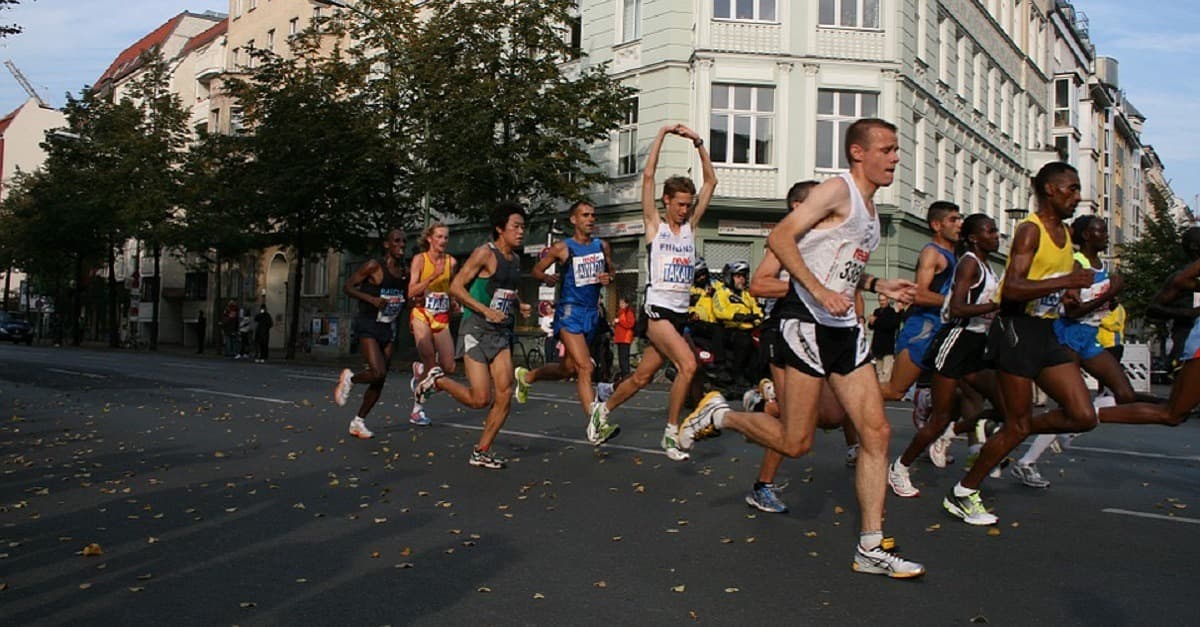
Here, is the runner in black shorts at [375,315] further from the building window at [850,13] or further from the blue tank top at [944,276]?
the building window at [850,13]

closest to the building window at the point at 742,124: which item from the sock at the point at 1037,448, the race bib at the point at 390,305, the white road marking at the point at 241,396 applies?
the white road marking at the point at 241,396

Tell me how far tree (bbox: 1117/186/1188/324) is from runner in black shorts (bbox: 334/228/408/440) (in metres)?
35.7

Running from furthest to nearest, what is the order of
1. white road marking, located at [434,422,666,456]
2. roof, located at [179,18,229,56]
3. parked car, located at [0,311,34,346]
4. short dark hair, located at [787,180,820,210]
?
roof, located at [179,18,229,56], parked car, located at [0,311,34,346], white road marking, located at [434,422,666,456], short dark hair, located at [787,180,820,210]

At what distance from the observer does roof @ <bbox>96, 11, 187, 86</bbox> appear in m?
75.4

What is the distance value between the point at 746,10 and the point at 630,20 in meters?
3.66

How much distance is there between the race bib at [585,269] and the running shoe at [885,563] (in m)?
4.17

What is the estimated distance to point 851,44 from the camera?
3030 centimetres

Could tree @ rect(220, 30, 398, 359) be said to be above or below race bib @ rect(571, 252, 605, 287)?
above

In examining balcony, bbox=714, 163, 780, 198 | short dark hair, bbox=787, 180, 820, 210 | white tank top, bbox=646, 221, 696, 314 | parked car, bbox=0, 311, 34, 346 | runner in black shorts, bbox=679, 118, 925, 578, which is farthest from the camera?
parked car, bbox=0, 311, 34, 346

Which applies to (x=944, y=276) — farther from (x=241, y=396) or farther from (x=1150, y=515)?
(x=241, y=396)

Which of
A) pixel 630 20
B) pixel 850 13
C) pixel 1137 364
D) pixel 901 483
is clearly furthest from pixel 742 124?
pixel 901 483

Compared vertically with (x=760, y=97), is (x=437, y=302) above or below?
below

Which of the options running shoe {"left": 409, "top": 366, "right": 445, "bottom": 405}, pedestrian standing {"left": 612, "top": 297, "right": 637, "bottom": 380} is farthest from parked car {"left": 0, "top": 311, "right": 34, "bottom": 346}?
running shoe {"left": 409, "top": 366, "right": 445, "bottom": 405}

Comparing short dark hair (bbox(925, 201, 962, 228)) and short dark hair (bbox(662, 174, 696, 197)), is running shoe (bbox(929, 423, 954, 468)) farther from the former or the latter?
short dark hair (bbox(662, 174, 696, 197))
